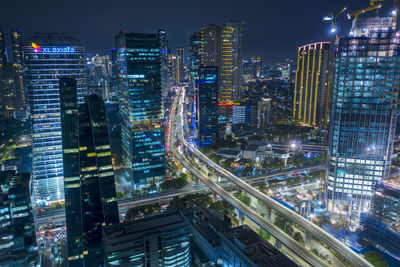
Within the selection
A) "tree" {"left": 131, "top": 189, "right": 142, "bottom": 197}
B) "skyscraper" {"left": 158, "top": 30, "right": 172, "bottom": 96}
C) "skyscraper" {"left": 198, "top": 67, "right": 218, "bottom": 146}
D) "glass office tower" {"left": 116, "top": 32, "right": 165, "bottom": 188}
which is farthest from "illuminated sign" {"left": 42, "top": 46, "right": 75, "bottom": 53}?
"skyscraper" {"left": 158, "top": 30, "right": 172, "bottom": 96}

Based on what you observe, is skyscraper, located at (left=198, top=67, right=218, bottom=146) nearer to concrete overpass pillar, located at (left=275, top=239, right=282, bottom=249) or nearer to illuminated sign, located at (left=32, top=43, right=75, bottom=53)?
illuminated sign, located at (left=32, top=43, right=75, bottom=53)

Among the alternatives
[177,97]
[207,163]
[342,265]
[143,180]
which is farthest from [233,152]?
[177,97]

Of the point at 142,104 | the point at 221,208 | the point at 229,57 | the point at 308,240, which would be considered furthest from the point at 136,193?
the point at 229,57

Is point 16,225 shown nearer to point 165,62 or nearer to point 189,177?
point 189,177

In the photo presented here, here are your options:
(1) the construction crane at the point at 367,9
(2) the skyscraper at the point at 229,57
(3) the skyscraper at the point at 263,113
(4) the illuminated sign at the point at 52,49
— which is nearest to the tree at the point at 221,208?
(4) the illuminated sign at the point at 52,49

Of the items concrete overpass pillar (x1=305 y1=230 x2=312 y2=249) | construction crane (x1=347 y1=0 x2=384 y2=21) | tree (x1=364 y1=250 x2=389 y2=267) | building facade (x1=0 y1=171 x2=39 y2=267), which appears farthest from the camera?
construction crane (x1=347 y1=0 x2=384 y2=21)

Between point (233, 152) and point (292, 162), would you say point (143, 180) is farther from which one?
point (292, 162)
